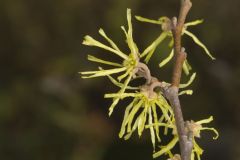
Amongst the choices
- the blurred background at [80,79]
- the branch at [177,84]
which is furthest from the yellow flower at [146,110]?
the blurred background at [80,79]

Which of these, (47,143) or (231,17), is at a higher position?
(231,17)

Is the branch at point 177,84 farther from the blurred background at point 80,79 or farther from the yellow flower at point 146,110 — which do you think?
the blurred background at point 80,79

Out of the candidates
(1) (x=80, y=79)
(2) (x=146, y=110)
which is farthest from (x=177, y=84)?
(1) (x=80, y=79)

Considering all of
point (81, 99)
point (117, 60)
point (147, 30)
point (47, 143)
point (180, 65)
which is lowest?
point (180, 65)

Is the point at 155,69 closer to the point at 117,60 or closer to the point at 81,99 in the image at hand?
the point at 117,60

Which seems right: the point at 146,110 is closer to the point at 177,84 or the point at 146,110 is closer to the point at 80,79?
the point at 177,84

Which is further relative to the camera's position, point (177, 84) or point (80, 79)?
point (80, 79)

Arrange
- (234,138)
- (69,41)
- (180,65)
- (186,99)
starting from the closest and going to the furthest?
1. (180,65)
2. (234,138)
3. (186,99)
4. (69,41)

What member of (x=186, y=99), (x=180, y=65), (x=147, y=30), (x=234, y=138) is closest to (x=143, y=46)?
(x=147, y=30)
